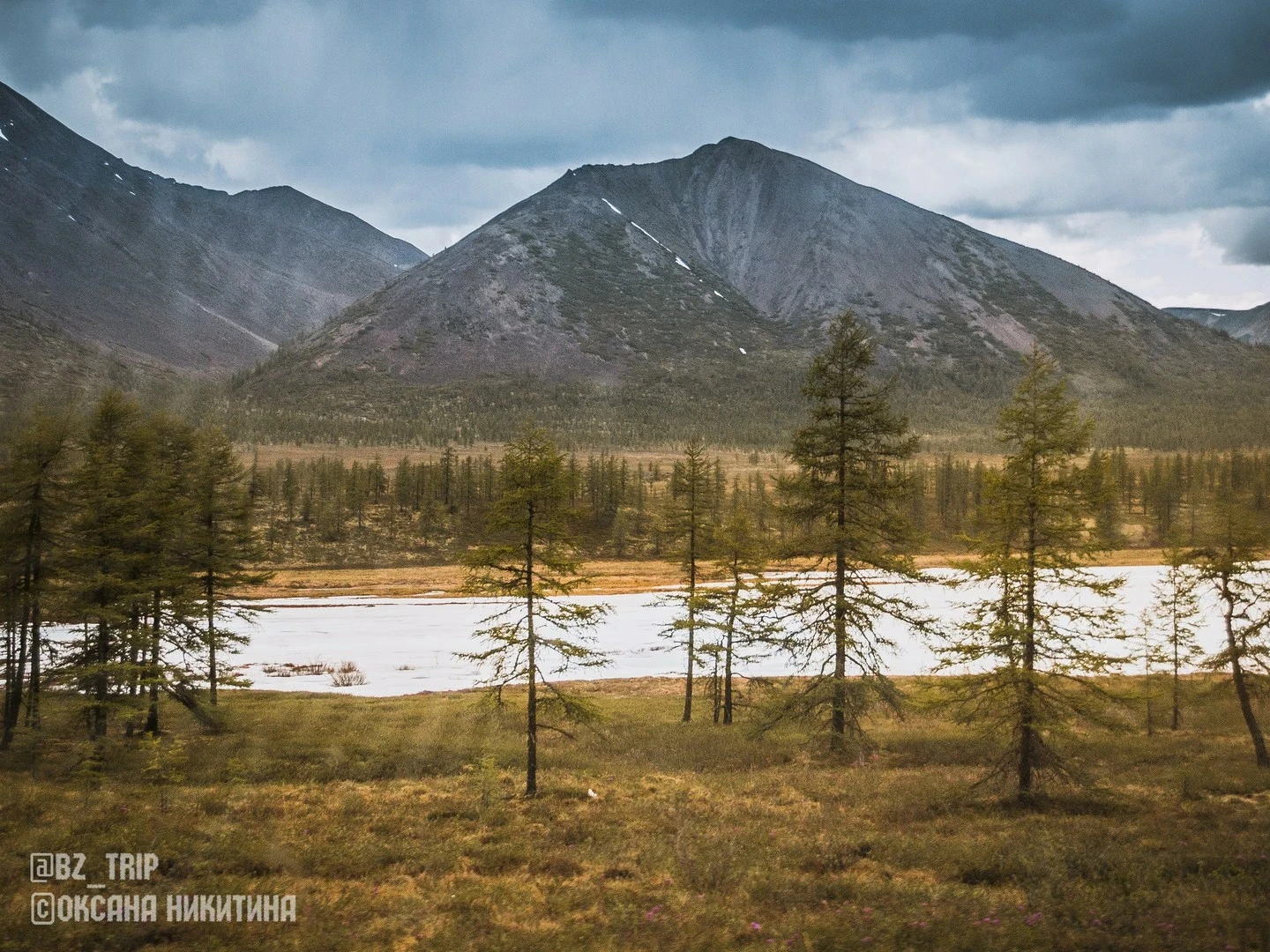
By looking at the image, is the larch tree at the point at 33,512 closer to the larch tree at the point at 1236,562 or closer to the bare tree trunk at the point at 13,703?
the bare tree trunk at the point at 13,703

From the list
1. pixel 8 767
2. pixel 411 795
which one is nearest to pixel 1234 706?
pixel 411 795

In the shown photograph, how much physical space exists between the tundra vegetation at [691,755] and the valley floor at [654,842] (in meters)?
0.11

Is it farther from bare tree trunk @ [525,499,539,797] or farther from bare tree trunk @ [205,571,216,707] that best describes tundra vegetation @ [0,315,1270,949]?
bare tree trunk @ [205,571,216,707]

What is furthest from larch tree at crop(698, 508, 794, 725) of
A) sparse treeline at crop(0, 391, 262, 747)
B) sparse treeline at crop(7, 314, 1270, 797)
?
sparse treeline at crop(0, 391, 262, 747)

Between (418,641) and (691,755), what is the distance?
38898mm

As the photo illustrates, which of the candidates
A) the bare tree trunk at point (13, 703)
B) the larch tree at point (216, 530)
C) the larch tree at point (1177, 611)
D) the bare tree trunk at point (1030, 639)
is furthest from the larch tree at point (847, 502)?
the bare tree trunk at point (13, 703)

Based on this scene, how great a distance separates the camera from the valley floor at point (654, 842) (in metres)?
12.9

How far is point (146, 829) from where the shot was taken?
1719 centimetres

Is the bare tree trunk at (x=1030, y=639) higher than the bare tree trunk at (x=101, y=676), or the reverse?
the bare tree trunk at (x=1030, y=639)

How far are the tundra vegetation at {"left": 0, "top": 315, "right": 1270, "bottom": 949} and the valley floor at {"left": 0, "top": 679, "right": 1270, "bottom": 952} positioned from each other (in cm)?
11

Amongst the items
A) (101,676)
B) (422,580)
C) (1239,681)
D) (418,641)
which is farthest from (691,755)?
(422,580)

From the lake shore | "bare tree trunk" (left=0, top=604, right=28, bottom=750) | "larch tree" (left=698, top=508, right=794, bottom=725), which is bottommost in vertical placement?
the lake shore

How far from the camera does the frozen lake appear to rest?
167 feet

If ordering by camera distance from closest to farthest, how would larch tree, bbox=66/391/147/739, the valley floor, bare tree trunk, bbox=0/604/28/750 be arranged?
the valley floor, larch tree, bbox=66/391/147/739, bare tree trunk, bbox=0/604/28/750
